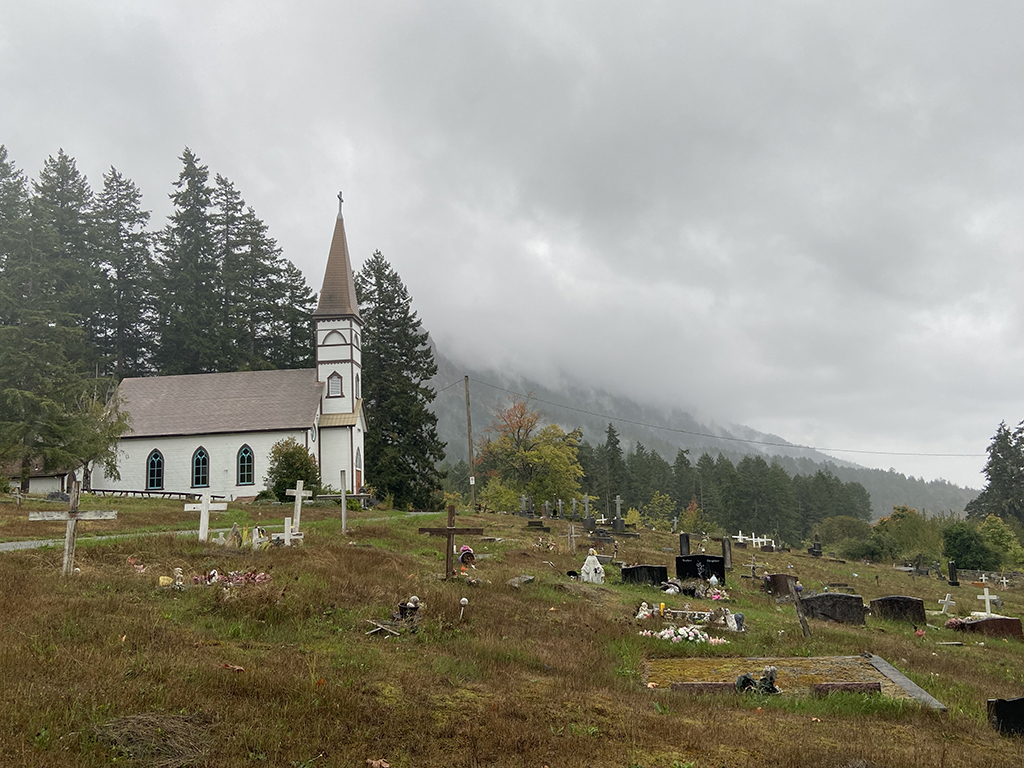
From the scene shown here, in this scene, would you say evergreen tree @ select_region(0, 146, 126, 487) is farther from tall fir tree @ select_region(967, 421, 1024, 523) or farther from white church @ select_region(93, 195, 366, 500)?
tall fir tree @ select_region(967, 421, 1024, 523)

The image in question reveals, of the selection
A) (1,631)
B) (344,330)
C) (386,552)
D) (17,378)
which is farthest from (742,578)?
(17,378)

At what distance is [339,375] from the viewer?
150 ft

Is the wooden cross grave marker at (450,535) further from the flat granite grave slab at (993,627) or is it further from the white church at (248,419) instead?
the white church at (248,419)

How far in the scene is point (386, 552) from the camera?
58.9ft

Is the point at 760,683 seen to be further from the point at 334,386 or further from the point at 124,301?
the point at 124,301

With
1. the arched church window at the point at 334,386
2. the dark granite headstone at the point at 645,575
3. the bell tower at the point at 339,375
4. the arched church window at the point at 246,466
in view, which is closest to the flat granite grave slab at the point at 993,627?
the dark granite headstone at the point at 645,575

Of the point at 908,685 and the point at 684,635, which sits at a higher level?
the point at 908,685

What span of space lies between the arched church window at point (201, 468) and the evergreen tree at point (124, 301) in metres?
22.9

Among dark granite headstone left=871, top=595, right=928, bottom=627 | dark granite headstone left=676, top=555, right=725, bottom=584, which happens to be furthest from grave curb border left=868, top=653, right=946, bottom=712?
dark granite headstone left=676, top=555, right=725, bottom=584

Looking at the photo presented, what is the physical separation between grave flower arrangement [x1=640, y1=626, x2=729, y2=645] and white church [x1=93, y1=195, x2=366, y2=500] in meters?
30.9

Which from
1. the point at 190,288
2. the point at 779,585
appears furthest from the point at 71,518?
the point at 190,288

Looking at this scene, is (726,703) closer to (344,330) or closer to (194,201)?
(344,330)

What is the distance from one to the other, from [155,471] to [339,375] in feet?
39.6

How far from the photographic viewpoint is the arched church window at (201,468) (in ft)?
136
